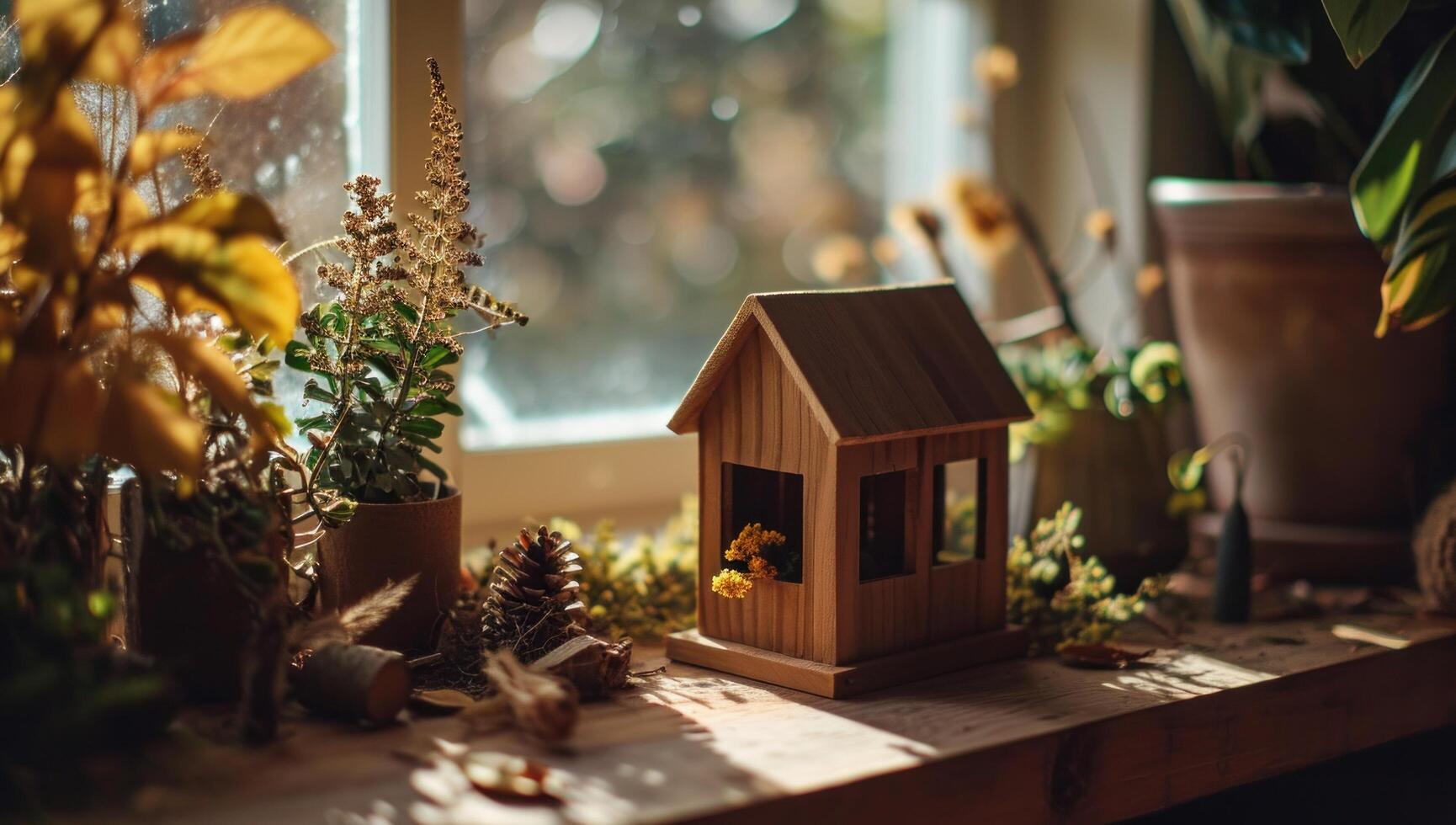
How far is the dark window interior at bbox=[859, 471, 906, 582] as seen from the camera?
3.56 feet

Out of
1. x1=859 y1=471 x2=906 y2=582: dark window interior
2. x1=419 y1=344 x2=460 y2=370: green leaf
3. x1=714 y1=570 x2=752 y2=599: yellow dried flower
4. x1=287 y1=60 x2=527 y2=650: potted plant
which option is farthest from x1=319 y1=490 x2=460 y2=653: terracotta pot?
x1=859 y1=471 x2=906 y2=582: dark window interior

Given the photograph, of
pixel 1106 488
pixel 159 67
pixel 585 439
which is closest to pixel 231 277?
pixel 159 67

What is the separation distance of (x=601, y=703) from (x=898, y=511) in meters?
0.27

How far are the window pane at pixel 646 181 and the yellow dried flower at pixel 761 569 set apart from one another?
480 mm

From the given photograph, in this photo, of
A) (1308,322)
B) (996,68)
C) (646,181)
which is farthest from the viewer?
(646,181)

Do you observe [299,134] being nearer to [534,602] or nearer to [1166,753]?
[534,602]

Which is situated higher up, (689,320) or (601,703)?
(689,320)

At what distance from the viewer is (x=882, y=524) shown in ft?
3.67

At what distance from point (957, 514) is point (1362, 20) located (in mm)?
531

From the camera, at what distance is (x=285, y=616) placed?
0.95 m

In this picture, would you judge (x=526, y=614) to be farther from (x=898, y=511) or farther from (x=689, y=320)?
(x=689, y=320)

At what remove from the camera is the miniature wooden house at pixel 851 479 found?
1020 millimetres

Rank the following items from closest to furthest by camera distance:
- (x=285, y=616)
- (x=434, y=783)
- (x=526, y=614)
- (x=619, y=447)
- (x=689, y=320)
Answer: (x=434, y=783), (x=285, y=616), (x=526, y=614), (x=619, y=447), (x=689, y=320)

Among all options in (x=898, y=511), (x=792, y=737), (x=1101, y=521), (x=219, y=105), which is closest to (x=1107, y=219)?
(x=1101, y=521)
